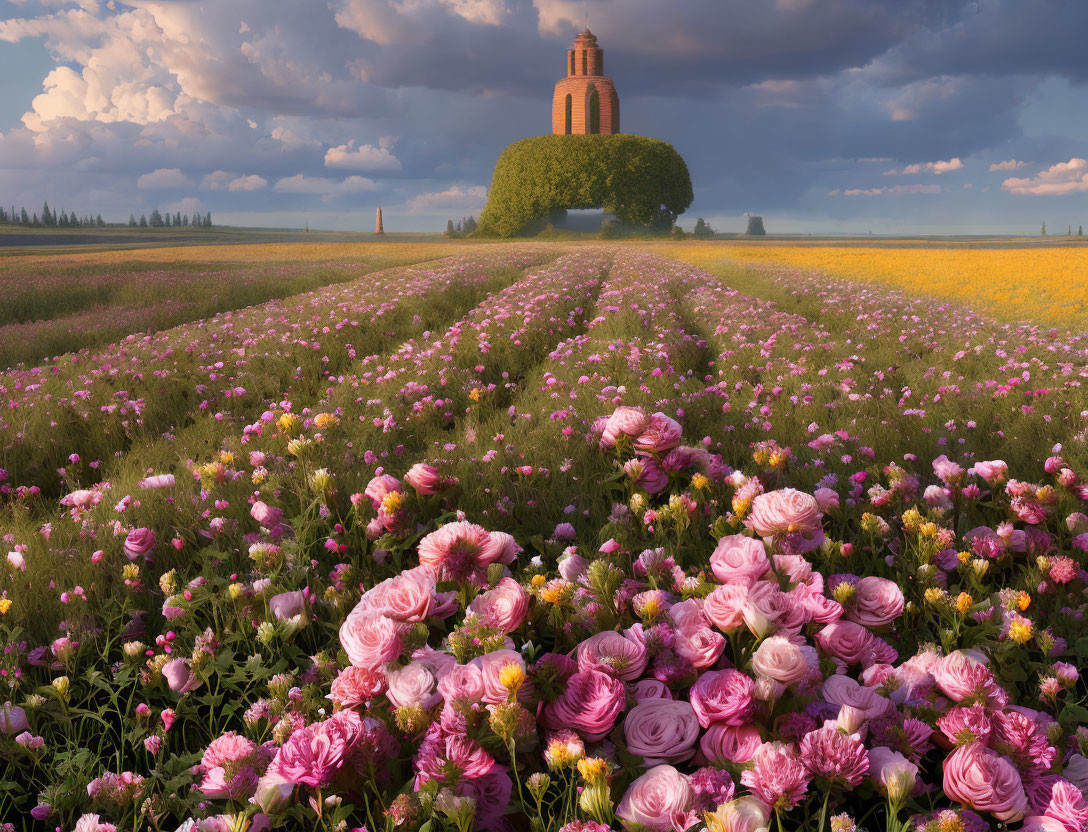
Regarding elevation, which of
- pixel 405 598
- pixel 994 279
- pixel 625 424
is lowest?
pixel 405 598

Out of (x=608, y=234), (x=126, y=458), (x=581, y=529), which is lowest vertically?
(x=126, y=458)

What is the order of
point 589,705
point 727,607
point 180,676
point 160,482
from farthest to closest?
point 160,482
point 180,676
point 727,607
point 589,705

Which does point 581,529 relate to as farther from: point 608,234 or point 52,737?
point 608,234

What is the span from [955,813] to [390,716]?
1244mm

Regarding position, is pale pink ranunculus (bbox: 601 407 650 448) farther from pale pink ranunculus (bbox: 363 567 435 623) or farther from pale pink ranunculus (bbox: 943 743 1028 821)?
pale pink ranunculus (bbox: 943 743 1028 821)

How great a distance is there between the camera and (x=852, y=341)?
8820 mm

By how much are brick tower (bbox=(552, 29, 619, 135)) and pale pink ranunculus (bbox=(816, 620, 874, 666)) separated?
264 ft

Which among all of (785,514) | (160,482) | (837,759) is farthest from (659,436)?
(160,482)

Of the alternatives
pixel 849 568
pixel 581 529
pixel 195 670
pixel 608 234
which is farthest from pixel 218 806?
pixel 608 234

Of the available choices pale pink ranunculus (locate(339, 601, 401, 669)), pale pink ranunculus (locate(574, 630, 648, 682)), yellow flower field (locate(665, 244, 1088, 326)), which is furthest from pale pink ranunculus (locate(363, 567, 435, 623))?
yellow flower field (locate(665, 244, 1088, 326))

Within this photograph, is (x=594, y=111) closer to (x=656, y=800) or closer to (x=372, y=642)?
(x=372, y=642)

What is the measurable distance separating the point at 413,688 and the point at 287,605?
878mm

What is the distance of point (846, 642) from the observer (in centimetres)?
171

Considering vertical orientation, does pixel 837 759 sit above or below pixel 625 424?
below
